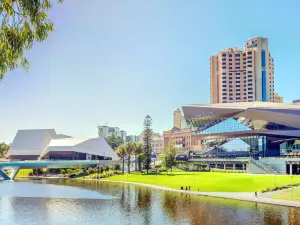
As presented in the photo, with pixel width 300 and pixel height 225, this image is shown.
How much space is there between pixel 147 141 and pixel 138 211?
7267cm

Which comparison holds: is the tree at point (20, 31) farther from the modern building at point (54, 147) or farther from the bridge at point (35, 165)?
the modern building at point (54, 147)

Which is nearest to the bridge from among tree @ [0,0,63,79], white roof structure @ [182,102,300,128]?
white roof structure @ [182,102,300,128]

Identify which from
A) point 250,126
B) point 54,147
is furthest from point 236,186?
point 54,147

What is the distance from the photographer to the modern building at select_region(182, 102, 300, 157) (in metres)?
117

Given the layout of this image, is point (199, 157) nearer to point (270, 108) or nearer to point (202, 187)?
point (270, 108)

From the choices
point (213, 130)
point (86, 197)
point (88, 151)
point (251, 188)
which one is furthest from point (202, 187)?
point (88, 151)

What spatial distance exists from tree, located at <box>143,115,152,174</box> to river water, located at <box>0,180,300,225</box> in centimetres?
5329

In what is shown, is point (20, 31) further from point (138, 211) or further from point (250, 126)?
point (250, 126)

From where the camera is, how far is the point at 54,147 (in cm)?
16450

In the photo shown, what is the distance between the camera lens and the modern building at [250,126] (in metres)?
117

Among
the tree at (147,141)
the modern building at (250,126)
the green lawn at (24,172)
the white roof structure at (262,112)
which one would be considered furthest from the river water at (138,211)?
the green lawn at (24,172)

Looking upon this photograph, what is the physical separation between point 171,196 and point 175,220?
2139 cm

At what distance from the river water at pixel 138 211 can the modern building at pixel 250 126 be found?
211ft

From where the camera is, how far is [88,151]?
538 ft
